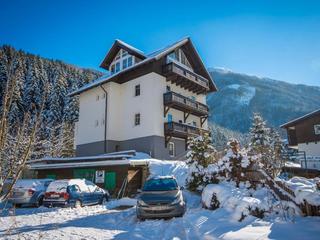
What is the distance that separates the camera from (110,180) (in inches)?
901

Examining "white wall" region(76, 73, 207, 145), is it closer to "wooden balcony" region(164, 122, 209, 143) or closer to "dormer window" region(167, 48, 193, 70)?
"wooden balcony" region(164, 122, 209, 143)

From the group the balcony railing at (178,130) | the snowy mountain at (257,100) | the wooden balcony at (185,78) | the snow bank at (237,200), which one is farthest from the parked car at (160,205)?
the snowy mountain at (257,100)

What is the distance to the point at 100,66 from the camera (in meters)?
35.9

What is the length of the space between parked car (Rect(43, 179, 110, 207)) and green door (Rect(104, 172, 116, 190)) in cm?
597

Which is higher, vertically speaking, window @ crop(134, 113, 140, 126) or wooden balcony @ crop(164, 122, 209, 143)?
window @ crop(134, 113, 140, 126)

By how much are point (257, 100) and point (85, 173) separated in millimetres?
133761

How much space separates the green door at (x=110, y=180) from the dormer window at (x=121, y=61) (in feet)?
46.5

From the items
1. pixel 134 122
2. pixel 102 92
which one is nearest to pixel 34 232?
pixel 134 122

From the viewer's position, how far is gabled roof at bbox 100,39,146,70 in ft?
105

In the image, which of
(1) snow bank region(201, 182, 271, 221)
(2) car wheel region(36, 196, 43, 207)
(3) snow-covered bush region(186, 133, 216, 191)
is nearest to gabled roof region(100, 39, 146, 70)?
(3) snow-covered bush region(186, 133, 216, 191)

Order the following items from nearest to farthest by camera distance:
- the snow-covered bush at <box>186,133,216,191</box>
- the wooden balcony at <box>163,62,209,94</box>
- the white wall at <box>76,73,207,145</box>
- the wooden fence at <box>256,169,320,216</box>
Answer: the wooden fence at <box>256,169,320,216</box> < the snow-covered bush at <box>186,133,216,191</box> < the white wall at <box>76,73,207,145</box> < the wooden balcony at <box>163,62,209,94</box>

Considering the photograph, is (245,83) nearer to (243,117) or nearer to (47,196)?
(243,117)

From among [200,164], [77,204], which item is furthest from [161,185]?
[77,204]

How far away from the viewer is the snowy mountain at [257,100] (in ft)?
415
